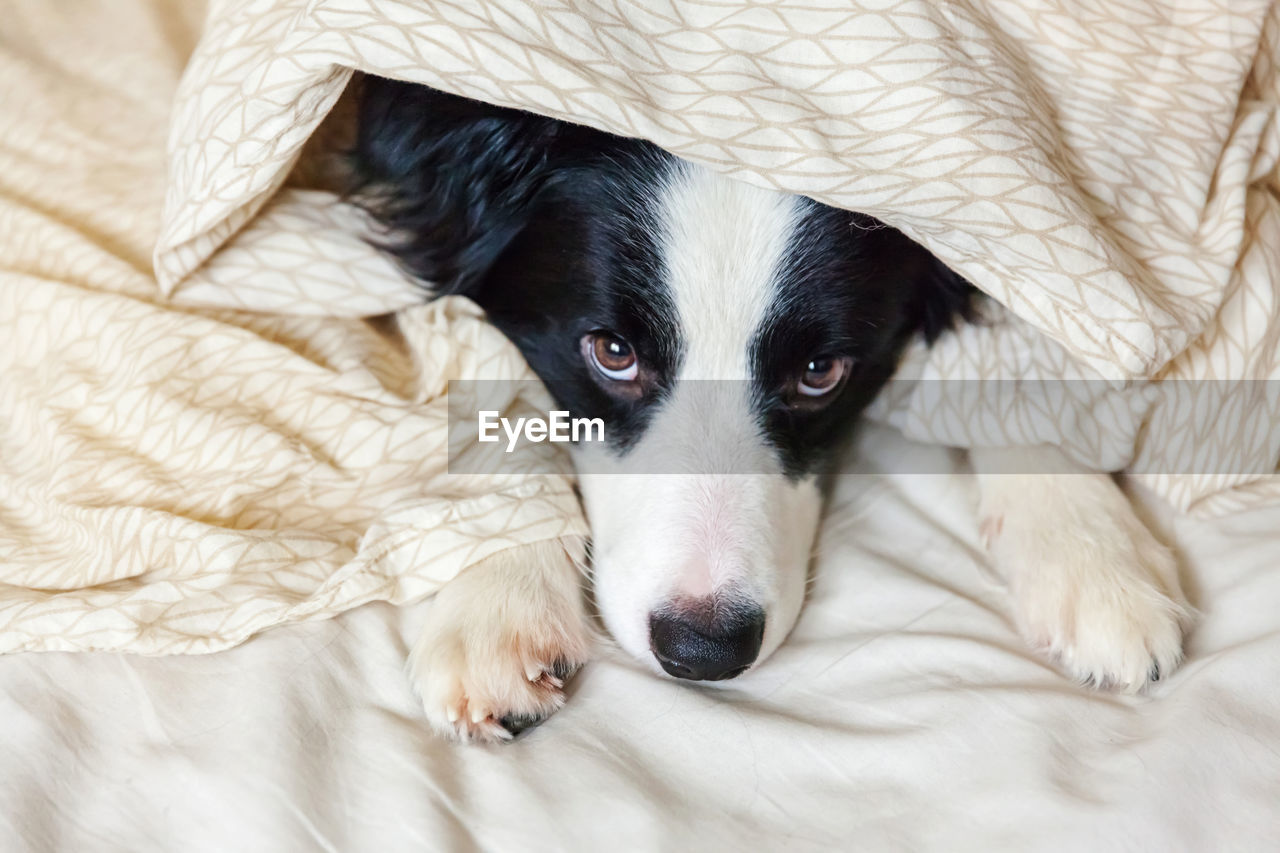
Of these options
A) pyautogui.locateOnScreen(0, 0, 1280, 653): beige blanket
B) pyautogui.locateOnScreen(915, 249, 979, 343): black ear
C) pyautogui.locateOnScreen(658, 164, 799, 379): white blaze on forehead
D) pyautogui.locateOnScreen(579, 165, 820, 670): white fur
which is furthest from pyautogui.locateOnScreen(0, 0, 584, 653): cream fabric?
pyautogui.locateOnScreen(915, 249, 979, 343): black ear

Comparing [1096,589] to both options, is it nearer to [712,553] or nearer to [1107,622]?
[1107,622]

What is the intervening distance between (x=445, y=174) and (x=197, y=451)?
500 mm

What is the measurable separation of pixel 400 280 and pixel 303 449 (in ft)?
0.95

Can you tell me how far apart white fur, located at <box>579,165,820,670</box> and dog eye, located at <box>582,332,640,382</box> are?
0.08 m

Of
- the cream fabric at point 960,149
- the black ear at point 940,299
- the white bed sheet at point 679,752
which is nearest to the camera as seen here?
the white bed sheet at point 679,752

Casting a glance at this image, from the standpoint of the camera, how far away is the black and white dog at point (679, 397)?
1.31m

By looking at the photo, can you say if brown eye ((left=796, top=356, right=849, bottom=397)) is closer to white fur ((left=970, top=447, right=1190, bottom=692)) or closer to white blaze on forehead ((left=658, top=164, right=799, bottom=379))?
white blaze on forehead ((left=658, top=164, right=799, bottom=379))

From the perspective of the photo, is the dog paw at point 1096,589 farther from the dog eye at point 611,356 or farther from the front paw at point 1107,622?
the dog eye at point 611,356

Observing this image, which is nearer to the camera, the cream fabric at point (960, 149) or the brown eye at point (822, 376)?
the cream fabric at point (960, 149)

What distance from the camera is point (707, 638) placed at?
1276 mm

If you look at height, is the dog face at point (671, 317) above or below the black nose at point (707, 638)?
above

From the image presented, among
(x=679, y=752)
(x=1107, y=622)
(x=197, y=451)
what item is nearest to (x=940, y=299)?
(x=1107, y=622)

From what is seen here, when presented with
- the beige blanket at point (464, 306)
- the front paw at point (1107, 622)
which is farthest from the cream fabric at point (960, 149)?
the front paw at point (1107, 622)

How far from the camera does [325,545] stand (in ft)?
4.64
